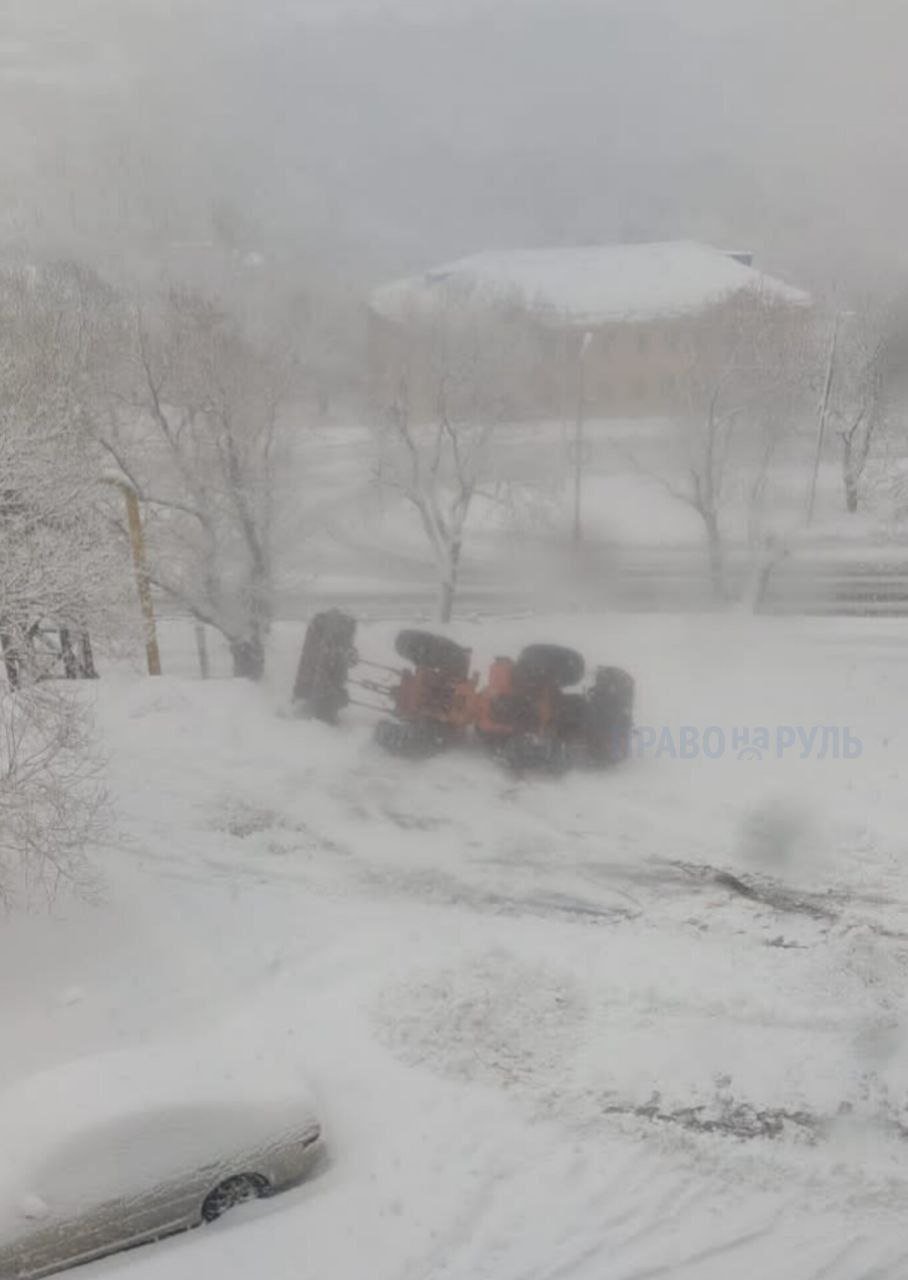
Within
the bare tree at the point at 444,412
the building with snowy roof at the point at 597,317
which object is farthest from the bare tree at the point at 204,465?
the building with snowy roof at the point at 597,317

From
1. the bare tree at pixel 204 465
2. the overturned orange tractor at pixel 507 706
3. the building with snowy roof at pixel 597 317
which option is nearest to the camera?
the overturned orange tractor at pixel 507 706

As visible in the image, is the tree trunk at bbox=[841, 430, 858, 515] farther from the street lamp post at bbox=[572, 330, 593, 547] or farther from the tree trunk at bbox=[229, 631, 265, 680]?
the tree trunk at bbox=[229, 631, 265, 680]

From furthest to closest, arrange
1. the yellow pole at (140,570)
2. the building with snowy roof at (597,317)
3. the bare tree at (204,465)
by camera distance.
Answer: the building with snowy roof at (597,317)
the bare tree at (204,465)
the yellow pole at (140,570)

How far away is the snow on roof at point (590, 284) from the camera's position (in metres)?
22.1

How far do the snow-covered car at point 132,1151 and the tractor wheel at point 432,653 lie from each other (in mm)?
7114

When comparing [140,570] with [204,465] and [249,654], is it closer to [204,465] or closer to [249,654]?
[249,654]

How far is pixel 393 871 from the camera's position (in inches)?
398

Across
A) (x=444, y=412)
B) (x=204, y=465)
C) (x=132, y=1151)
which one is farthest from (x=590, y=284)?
(x=132, y=1151)

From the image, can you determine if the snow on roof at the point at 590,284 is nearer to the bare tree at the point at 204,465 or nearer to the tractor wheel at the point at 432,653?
the bare tree at the point at 204,465

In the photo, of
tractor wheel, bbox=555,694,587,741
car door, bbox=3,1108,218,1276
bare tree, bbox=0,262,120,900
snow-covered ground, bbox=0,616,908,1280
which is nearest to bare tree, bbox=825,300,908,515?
snow-covered ground, bbox=0,616,908,1280

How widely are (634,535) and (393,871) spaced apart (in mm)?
16819

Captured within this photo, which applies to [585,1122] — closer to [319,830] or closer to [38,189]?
[319,830]

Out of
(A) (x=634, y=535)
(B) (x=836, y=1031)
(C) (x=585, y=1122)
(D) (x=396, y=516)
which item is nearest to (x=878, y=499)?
(A) (x=634, y=535)

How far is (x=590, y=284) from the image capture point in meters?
23.9
